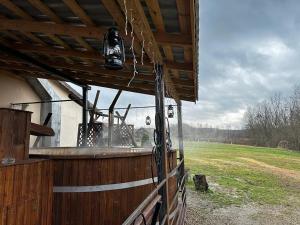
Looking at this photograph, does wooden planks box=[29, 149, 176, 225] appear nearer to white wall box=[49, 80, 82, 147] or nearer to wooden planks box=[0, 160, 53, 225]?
wooden planks box=[0, 160, 53, 225]

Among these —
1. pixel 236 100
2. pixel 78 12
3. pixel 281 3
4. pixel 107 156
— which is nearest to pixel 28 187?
pixel 107 156

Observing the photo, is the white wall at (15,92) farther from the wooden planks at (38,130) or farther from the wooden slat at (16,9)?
the wooden slat at (16,9)

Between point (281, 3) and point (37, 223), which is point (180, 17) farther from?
point (281, 3)

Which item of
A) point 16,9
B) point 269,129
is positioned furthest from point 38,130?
point 269,129

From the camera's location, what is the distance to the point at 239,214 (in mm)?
8383

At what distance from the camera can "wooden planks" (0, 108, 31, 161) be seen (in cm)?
299

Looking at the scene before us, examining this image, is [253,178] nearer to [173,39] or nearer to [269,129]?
[173,39]

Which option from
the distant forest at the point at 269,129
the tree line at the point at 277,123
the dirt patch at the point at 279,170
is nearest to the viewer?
the dirt patch at the point at 279,170

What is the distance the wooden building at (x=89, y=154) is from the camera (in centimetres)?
279

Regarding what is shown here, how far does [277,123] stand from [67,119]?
81.0 feet

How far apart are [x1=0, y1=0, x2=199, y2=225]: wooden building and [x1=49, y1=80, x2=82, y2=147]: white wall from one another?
242 inches

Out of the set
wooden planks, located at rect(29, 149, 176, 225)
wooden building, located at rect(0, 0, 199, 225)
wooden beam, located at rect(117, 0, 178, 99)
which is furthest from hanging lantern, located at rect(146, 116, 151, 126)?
wooden beam, located at rect(117, 0, 178, 99)

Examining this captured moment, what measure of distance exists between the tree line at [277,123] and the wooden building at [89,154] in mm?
26229

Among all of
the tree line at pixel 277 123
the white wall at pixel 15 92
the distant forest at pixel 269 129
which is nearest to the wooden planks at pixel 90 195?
the white wall at pixel 15 92
